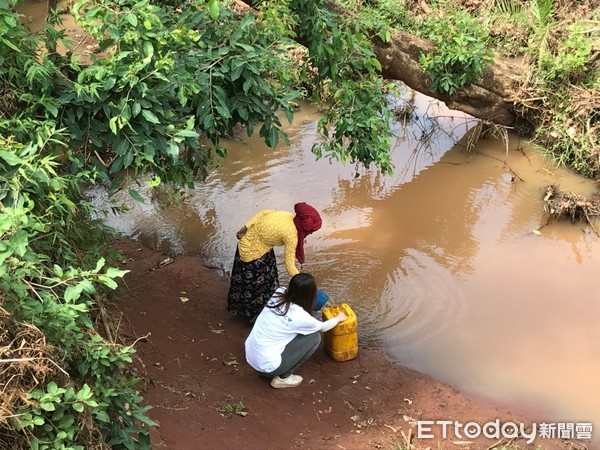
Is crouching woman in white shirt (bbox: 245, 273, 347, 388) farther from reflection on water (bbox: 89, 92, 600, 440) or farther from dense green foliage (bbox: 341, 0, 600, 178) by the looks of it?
dense green foliage (bbox: 341, 0, 600, 178)

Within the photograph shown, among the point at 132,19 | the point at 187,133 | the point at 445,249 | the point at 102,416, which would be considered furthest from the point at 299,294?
the point at 445,249

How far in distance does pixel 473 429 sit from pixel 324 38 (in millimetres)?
2801

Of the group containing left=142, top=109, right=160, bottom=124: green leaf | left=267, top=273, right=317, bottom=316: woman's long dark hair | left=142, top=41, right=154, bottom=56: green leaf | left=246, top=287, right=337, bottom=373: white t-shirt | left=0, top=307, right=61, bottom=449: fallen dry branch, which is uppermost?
left=142, top=41, right=154, bottom=56: green leaf

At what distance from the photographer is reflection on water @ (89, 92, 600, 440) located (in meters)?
4.28

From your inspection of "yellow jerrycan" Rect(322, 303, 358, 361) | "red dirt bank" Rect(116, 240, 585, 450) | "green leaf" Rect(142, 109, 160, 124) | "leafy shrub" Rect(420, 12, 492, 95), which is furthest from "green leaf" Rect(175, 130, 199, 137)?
"leafy shrub" Rect(420, 12, 492, 95)

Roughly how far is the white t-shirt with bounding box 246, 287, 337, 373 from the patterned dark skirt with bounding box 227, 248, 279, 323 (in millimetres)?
558

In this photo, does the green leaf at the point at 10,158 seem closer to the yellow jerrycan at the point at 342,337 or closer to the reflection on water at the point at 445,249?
the yellow jerrycan at the point at 342,337

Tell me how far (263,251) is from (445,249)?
7.10ft

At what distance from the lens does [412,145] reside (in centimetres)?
728

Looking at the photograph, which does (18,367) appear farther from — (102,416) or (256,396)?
(256,396)

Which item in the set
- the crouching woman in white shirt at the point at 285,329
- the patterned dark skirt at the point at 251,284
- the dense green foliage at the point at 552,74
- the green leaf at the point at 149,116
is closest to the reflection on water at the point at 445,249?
the dense green foliage at the point at 552,74

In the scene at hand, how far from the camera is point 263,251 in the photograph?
4.18 metres

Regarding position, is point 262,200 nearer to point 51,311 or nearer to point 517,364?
point 517,364

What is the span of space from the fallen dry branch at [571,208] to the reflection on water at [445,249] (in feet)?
0.33
